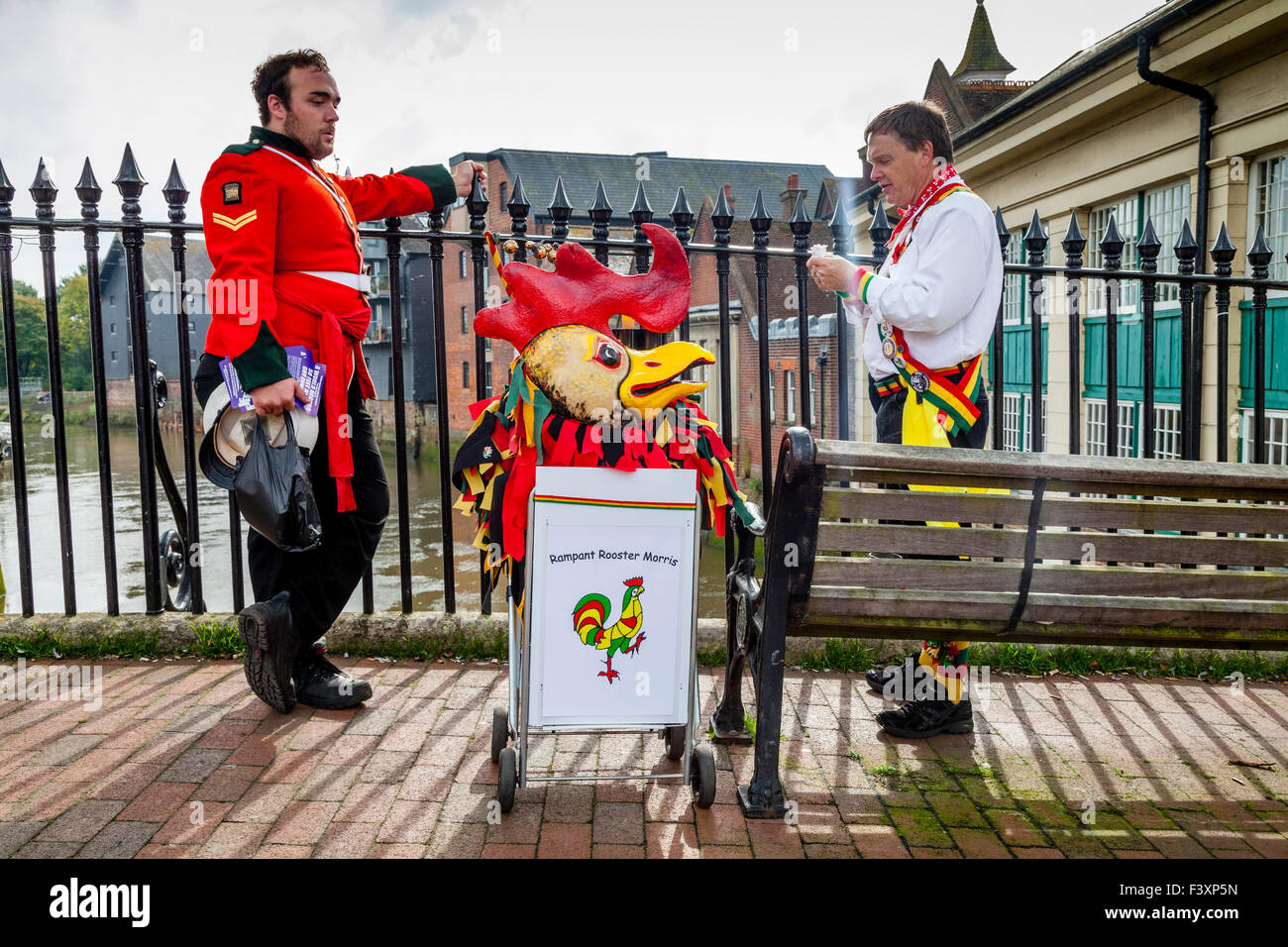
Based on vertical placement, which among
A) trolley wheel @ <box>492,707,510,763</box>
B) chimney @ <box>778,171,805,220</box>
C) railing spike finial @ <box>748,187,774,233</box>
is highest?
chimney @ <box>778,171,805,220</box>

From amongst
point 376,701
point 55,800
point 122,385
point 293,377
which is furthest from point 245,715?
point 122,385

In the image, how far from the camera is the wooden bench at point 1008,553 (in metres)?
2.75

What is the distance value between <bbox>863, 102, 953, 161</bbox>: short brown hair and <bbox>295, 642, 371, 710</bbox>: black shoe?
2897 mm

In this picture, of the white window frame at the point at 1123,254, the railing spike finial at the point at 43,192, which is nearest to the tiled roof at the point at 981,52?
the white window frame at the point at 1123,254

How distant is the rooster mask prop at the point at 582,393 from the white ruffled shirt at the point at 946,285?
2.51 ft

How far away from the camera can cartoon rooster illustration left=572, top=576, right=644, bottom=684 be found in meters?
3.05

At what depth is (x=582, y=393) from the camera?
2.98 meters

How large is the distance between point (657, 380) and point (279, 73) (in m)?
1.96

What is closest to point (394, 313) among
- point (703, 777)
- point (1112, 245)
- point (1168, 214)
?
point (703, 777)

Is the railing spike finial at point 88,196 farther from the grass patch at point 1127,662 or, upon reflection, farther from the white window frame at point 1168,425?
the white window frame at point 1168,425

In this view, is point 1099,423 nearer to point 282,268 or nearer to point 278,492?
point 282,268

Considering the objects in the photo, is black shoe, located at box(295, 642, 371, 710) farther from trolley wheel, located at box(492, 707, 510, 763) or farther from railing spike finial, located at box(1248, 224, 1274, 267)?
railing spike finial, located at box(1248, 224, 1274, 267)

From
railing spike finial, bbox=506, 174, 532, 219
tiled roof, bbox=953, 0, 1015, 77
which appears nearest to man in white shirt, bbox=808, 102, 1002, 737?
railing spike finial, bbox=506, 174, 532, 219

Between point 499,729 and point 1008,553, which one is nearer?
point 1008,553
